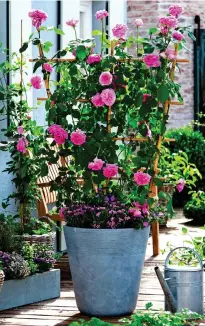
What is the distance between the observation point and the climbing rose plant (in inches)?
239

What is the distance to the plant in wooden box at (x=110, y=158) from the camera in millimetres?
6055

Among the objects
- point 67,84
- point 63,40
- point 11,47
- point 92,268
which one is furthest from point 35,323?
point 63,40

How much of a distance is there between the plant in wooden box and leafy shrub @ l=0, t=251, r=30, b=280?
397mm

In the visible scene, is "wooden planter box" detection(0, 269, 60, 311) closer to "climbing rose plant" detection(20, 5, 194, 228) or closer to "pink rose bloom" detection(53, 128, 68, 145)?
"climbing rose plant" detection(20, 5, 194, 228)

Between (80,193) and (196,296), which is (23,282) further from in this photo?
(196,296)

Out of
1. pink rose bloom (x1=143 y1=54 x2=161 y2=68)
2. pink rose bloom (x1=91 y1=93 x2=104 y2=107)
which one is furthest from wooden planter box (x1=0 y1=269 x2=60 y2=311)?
pink rose bloom (x1=143 y1=54 x2=161 y2=68)

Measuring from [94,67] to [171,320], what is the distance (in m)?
1.98

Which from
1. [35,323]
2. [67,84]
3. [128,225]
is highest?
[67,84]

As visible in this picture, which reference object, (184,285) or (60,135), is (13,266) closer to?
(60,135)

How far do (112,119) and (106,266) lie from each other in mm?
930

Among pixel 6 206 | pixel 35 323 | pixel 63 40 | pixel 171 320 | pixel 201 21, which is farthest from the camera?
pixel 201 21

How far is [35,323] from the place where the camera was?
5.93m

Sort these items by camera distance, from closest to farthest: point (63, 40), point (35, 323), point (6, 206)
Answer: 1. point (35, 323)
2. point (6, 206)
3. point (63, 40)

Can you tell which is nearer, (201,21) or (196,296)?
(196,296)
